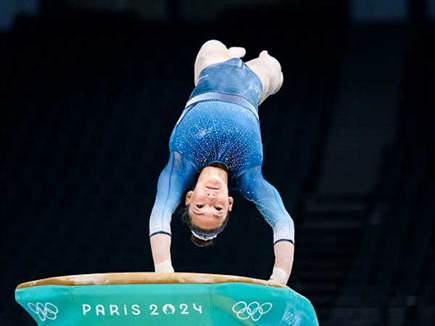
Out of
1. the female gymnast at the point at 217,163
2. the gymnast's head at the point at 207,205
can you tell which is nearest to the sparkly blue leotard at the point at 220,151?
the female gymnast at the point at 217,163

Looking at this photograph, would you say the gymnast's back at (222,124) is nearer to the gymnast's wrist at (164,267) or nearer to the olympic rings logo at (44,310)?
the gymnast's wrist at (164,267)

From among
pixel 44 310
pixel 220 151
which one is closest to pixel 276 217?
pixel 220 151

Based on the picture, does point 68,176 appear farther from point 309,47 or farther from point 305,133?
point 309,47

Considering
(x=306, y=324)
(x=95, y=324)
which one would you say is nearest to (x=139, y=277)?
(x=95, y=324)

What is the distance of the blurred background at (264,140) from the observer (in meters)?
10.5

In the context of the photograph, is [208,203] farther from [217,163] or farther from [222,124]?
[222,124]

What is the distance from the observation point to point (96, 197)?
11781mm

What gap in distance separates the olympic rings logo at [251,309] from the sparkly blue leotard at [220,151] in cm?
69

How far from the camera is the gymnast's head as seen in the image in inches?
213

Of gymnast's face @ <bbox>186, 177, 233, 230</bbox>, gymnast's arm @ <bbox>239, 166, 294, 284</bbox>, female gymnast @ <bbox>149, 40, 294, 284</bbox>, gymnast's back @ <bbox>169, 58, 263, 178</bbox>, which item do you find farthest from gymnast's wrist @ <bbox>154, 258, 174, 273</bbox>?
gymnast's back @ <bbox>169, 58, 263, 178</bbox>

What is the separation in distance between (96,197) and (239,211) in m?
1.53

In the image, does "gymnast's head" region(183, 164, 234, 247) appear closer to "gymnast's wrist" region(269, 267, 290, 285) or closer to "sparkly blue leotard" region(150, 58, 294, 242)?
"sparkly blue leotard" region(150, 58, 294, 242)

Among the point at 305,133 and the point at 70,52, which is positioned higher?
the point at 70,52

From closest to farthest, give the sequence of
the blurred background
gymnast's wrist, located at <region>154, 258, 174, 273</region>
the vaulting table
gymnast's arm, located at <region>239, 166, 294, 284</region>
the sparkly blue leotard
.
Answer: the vaulting table < gymnast's wrist, located at <region>154, 258, 174, 273</region> < gymnast's arm, located at <region>239, 166, 294, 284</region> < the sparkly blue leotard < the blurred background
